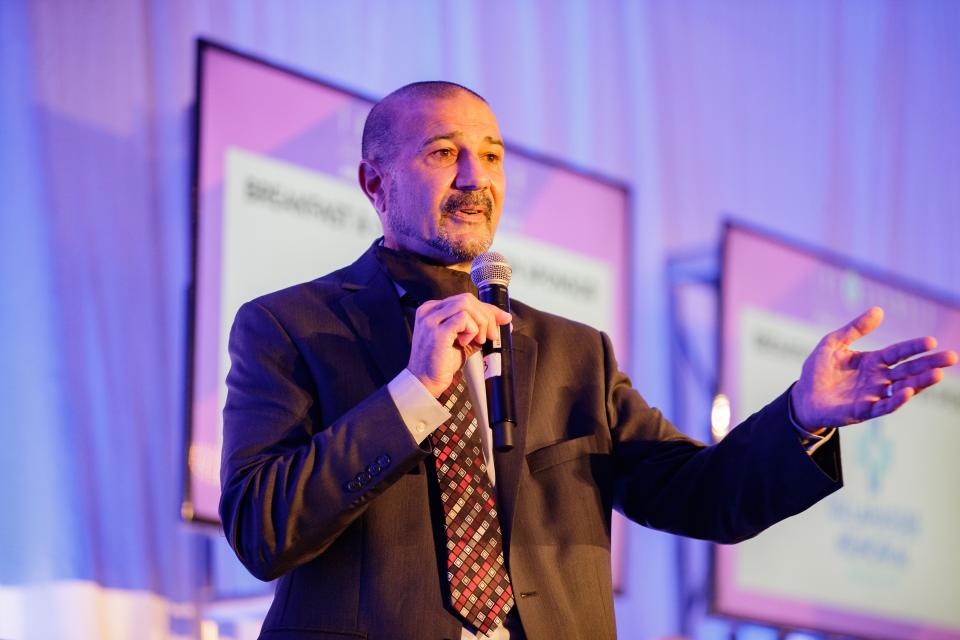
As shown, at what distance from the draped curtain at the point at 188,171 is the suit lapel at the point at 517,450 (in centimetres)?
124

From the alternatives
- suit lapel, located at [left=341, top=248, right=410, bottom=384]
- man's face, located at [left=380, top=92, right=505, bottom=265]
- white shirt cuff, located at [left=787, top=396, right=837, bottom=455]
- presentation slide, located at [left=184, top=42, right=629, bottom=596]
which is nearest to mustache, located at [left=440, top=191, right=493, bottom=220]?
man's face, located at [left=380, top=92, right=505, bottom=265]

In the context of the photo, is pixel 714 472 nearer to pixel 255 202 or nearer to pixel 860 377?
pixel 860 377

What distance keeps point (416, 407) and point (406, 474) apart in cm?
17

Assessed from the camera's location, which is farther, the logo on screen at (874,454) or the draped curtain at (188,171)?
the logo on screen at (874,454)

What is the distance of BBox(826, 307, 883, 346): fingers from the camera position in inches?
75.4

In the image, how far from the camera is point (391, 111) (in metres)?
2.40

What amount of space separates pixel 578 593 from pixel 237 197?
170 centimetres

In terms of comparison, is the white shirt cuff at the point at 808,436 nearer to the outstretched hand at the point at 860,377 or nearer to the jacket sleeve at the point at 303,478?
the outstretched hand at the point at 860,377

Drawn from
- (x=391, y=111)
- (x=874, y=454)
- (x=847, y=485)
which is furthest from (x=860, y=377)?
(x=874, y=454)

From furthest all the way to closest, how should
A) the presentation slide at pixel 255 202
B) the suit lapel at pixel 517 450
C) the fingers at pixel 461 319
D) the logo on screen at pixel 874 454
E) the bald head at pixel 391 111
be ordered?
the logo on screen at pixel 874 454 < the presentation slide at pixel 255 202 < the bald head at pixel 391 111 < the suit lapel at pixel 517 450 < the fingers at pixel 461 319

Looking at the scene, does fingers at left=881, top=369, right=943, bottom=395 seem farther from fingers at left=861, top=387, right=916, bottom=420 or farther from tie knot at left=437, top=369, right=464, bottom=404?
tie knot at left=437, top=369, right=464, bottom=404

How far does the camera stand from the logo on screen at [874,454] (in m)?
5.06

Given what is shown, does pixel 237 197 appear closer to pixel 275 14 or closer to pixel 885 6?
pixel 275 14

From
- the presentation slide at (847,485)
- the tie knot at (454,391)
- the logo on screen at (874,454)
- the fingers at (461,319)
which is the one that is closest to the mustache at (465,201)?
the tie knot at (454,391)
